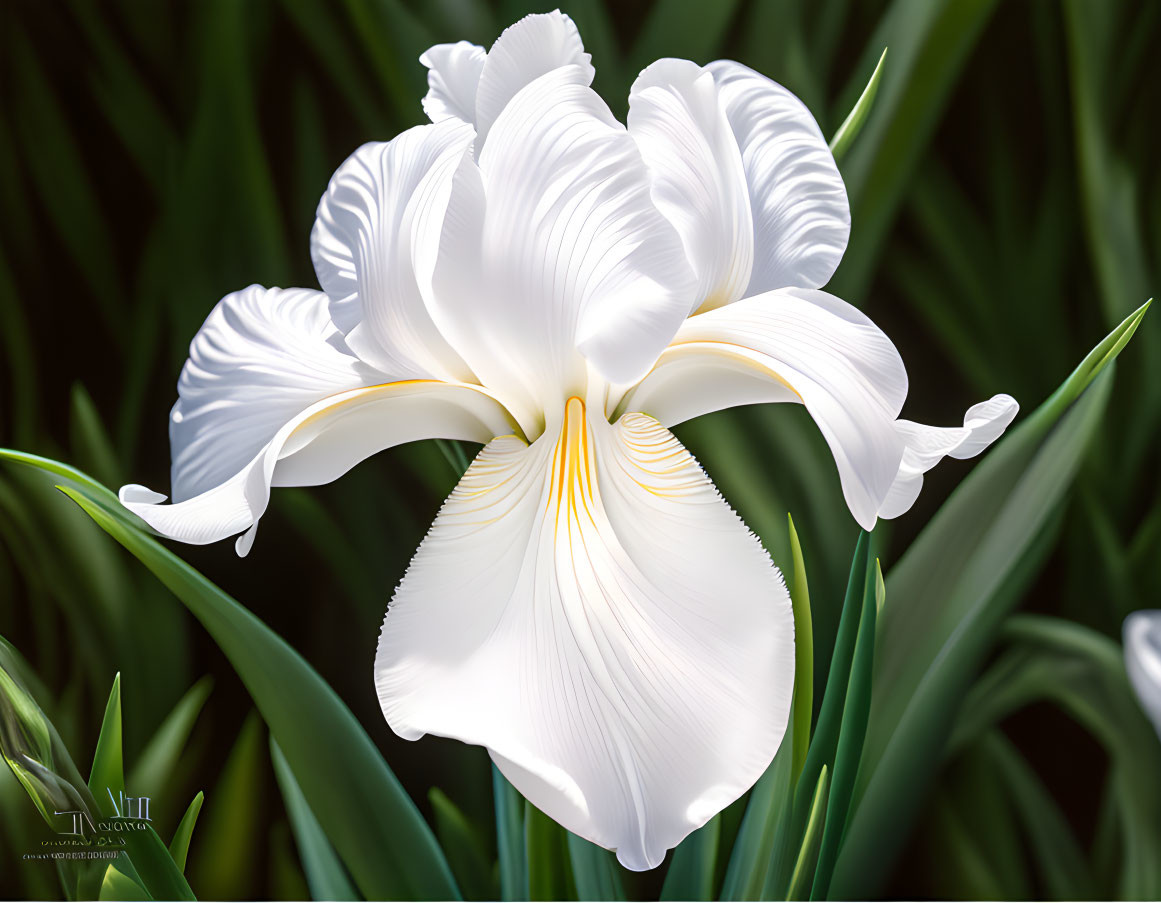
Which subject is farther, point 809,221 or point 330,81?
point 330,81

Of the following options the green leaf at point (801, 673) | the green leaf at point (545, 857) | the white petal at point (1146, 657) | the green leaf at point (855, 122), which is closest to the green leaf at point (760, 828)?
the green leaf at point (801, 673)

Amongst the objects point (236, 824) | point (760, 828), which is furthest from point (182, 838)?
point (760, 828)

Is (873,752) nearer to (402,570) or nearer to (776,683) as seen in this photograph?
(776,683)

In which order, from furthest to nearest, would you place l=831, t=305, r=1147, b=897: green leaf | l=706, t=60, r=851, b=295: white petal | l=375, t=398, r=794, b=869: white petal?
l=831, t=305, r=1147, b=897: green leaf < l=706, t=60, r=851, b=295: white petal < l=375, t=398, r=794, b=869: white petal

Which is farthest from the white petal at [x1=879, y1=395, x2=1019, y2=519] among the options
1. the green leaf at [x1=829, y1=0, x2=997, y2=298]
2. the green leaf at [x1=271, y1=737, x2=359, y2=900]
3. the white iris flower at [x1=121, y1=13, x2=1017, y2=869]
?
the green leaf at [x1=271, y1=737, x2=359, y2=900]

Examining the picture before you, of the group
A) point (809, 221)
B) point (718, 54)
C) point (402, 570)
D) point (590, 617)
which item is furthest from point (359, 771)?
point (718, 54)

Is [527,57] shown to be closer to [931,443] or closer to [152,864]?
[931,443]

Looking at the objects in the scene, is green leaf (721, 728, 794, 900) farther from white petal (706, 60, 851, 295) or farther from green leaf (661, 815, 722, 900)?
white petal (706, 60, 851, 295)
